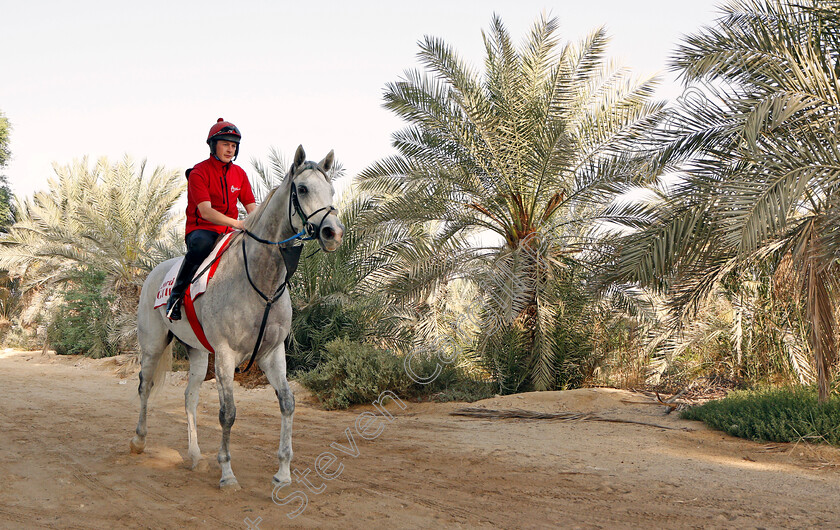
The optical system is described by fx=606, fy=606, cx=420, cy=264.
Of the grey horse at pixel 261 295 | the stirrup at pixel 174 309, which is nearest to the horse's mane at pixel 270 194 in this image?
the grey horse at pixel 261 295

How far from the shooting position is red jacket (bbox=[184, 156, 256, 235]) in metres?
5.53

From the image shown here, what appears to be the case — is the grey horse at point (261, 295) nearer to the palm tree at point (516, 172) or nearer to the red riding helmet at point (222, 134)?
the red riding helmet at point (222, 134)

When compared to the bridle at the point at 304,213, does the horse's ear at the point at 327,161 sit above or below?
above

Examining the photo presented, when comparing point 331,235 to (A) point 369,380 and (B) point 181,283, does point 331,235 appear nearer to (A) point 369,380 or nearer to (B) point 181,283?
(B) point 181,283

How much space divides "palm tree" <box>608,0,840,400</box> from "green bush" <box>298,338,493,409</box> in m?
3.44

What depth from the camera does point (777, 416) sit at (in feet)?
23.9

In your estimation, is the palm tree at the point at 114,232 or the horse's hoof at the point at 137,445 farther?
the palm tree at the point at 114,232

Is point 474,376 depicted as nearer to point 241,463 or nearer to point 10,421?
point 241,463

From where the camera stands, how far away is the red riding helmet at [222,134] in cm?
558

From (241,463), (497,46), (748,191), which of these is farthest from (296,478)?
(497,46)

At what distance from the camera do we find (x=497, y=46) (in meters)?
12.0

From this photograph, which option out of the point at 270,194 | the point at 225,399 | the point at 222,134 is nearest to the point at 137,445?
the point at 225,399

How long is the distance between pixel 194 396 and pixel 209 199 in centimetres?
201

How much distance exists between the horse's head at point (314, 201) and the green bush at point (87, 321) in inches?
572
